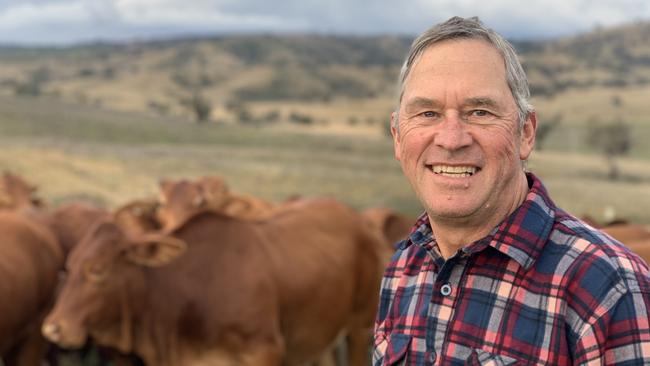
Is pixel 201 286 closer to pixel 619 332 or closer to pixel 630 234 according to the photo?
pixel 630 234

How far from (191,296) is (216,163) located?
2242cm

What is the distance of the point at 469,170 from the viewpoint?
2195 mm

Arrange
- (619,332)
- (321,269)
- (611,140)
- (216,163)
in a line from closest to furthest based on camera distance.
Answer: (619,332)
(321,269)
(216,163)
(611,140)

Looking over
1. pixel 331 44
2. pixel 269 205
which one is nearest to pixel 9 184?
pixel 269 205

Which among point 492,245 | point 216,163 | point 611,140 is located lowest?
point 611,140

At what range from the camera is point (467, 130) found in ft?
7.14

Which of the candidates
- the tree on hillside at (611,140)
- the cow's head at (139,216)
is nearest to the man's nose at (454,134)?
the cow's head at (139,216)

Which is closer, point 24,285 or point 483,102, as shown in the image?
point 483,102

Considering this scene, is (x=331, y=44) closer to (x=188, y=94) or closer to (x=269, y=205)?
(x=188, y=94)

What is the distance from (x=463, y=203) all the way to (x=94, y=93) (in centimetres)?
7620

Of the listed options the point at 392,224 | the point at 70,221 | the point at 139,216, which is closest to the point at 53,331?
the point at 139,216

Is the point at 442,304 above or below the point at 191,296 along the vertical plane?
above

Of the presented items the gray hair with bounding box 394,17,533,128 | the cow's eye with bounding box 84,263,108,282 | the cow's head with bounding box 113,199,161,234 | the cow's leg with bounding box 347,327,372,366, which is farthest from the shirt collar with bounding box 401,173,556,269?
the cow's head with bounding box 113,199,161,234

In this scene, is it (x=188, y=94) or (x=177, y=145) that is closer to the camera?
(x=177, y=145)
